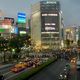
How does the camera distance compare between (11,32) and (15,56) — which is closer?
(15,56)

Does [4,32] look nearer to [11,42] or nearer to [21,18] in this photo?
[21,18]

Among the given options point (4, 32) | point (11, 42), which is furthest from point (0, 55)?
point (4, 32)

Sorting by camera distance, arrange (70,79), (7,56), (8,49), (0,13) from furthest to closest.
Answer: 1. (0,13)
2. (8,49)
3. (7,56)
4. (70,79)

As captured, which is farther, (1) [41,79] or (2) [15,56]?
(2) [15,56]

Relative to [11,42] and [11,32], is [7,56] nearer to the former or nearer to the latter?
[11,42]

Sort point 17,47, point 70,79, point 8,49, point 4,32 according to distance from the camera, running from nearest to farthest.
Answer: point 70,79, point 8,49, point 17,47, point 4,32

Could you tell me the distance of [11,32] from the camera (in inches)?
6850

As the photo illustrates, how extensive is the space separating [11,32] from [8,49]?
192 ft

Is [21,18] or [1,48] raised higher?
[21,18]

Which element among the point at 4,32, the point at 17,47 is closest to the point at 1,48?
the point at 17,47

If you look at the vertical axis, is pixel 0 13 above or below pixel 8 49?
above

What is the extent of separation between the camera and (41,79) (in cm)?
4059

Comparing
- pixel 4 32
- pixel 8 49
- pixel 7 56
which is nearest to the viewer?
pixel 7 56

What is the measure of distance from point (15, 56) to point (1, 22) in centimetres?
5482
